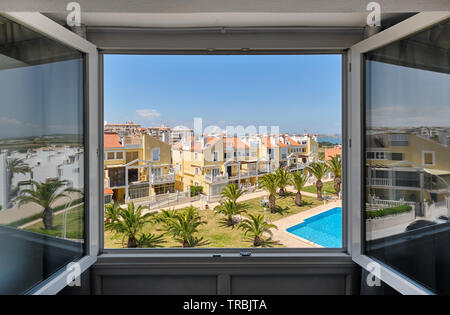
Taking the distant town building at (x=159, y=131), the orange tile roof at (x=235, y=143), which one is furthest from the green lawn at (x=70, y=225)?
the orange tile roof at (x=235, y=143)

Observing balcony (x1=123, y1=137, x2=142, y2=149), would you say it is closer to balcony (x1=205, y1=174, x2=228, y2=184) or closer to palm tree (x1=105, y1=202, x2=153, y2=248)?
palm tree (x1=105, y1=202, x2=153, y2=248)

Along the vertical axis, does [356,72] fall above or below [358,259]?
above

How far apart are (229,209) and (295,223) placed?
1.58 feet

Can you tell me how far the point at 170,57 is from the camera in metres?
1.76

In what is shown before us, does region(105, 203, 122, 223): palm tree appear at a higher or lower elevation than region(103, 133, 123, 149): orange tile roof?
lower

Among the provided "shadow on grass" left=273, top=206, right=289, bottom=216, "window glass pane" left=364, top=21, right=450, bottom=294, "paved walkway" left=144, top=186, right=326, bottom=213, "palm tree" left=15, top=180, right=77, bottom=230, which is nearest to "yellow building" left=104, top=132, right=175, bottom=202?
"paved walkway" left=144, top=186, right=326, bottom=213

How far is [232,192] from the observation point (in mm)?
1792

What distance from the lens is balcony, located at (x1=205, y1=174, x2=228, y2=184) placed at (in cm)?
179

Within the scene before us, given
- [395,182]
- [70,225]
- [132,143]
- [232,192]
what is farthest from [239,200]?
[70,225]

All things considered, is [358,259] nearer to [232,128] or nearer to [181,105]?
[232,128]

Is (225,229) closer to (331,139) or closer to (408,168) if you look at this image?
(331,139)

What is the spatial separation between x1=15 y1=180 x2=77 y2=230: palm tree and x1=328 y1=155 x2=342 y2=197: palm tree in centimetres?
174
